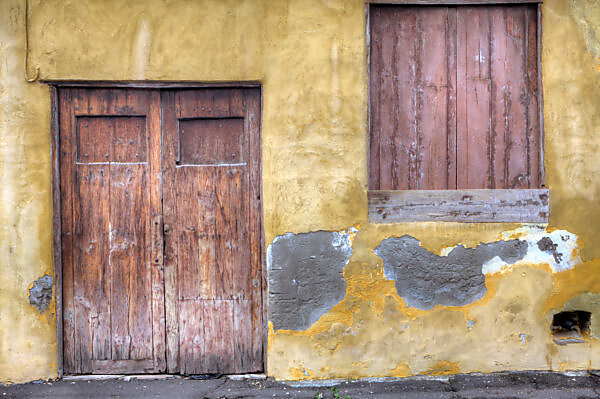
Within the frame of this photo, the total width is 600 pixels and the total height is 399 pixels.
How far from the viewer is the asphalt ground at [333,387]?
284cm

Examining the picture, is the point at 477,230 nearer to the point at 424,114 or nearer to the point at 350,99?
the point at 424,114

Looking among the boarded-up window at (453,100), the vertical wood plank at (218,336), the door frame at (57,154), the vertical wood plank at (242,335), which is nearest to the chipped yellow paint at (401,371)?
the door frame at (57,154)

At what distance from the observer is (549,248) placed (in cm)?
304

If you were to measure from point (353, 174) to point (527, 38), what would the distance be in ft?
5.57

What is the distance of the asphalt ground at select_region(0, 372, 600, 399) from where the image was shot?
284cm

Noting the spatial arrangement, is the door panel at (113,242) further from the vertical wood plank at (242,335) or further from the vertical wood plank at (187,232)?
the vertical wood plank at (242,335)

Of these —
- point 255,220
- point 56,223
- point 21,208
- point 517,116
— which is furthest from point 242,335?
point 517,116

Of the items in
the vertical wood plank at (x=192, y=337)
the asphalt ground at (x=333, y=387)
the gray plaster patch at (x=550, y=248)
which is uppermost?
the gray plaster patch at (x=550, y=248)

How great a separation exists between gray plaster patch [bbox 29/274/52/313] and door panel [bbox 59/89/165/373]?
130mm

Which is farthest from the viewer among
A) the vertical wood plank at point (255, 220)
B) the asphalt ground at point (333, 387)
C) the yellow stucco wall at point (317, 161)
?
the vertical wood plank at point (255, 220)

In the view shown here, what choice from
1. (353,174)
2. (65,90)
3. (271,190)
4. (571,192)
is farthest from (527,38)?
(65,90)

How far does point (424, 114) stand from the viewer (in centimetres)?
Result: 316

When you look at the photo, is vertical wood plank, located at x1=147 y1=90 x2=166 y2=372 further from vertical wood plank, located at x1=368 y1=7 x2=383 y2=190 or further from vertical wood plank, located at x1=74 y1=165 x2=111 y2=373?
vertical wood plank, located at x1=368 y1=7 x2=383 y2=190

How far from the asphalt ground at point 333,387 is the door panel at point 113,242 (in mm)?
174
